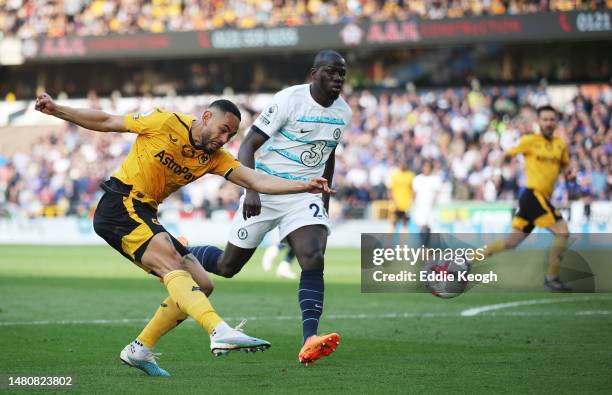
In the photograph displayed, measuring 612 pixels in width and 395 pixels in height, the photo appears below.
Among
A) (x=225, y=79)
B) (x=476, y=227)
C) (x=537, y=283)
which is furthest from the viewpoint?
(x=225, y=79)

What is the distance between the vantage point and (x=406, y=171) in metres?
24.9

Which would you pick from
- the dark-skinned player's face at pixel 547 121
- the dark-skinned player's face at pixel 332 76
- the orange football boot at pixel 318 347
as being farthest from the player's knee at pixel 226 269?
the dark-skinned player's face at pixel 547 121

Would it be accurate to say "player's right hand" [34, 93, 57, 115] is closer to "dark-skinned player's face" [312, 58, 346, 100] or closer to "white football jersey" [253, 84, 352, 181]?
"white football jersey" [253, 84, 352, 181]

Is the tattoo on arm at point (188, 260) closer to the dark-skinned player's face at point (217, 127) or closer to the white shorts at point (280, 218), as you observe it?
the dark-skinned player's face at point (217, 127)

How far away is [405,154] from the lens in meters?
29.8

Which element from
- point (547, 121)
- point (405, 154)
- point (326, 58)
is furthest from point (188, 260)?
point (405, 154)

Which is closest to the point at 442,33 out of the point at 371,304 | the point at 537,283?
the point at 537,283

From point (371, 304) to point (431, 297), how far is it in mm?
1253

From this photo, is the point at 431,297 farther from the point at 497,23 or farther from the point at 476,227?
the point at 497,23

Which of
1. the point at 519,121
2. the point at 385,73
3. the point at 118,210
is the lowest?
the point at 118,210

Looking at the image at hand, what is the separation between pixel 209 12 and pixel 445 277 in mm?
27772

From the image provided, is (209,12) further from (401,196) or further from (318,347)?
(318,347)

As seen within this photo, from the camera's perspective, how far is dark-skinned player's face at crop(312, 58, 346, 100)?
8.40m

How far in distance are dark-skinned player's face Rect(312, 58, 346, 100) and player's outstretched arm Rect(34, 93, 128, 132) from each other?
1.95 metres
